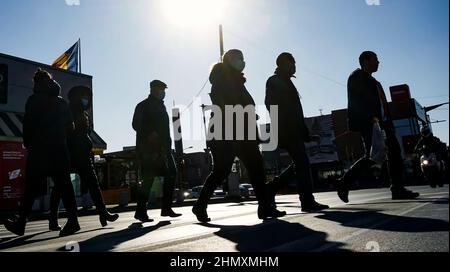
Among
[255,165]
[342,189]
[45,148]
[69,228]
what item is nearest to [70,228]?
[69,228]

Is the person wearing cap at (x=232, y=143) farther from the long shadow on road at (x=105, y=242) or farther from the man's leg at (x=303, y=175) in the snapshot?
the long shadow on road at (x=105, y=242)

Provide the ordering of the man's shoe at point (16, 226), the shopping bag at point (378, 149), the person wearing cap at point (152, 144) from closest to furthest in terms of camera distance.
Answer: the man's shoe at point (16, 226) < the shopping bag at point (378, 149) < the person wearing cap at point (152, 144)

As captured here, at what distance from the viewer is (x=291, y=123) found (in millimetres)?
4258

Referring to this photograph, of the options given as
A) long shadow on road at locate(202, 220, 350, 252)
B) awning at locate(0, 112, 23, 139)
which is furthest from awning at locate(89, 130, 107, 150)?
long shadow on road at locate(202, 220, 350, 252)

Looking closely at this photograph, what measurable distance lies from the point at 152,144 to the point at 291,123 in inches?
76.0

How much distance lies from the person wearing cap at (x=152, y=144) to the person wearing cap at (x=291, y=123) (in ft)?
5.30

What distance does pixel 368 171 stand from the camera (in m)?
4.36

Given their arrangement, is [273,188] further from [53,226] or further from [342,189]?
[53,226]

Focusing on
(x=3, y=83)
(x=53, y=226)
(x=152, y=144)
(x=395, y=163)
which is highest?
(x=3, y=83)

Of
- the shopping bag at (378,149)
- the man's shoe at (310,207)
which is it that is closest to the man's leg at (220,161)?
the man's shoe at (310,207)

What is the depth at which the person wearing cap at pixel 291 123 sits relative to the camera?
4230 millimetres

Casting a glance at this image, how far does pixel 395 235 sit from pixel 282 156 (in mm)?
56391

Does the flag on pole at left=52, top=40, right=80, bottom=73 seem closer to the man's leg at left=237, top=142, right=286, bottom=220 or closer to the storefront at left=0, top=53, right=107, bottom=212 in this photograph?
the storefront at left=0, top=53, right=107, bottom=212

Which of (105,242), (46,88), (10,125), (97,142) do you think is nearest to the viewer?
(105,242)
